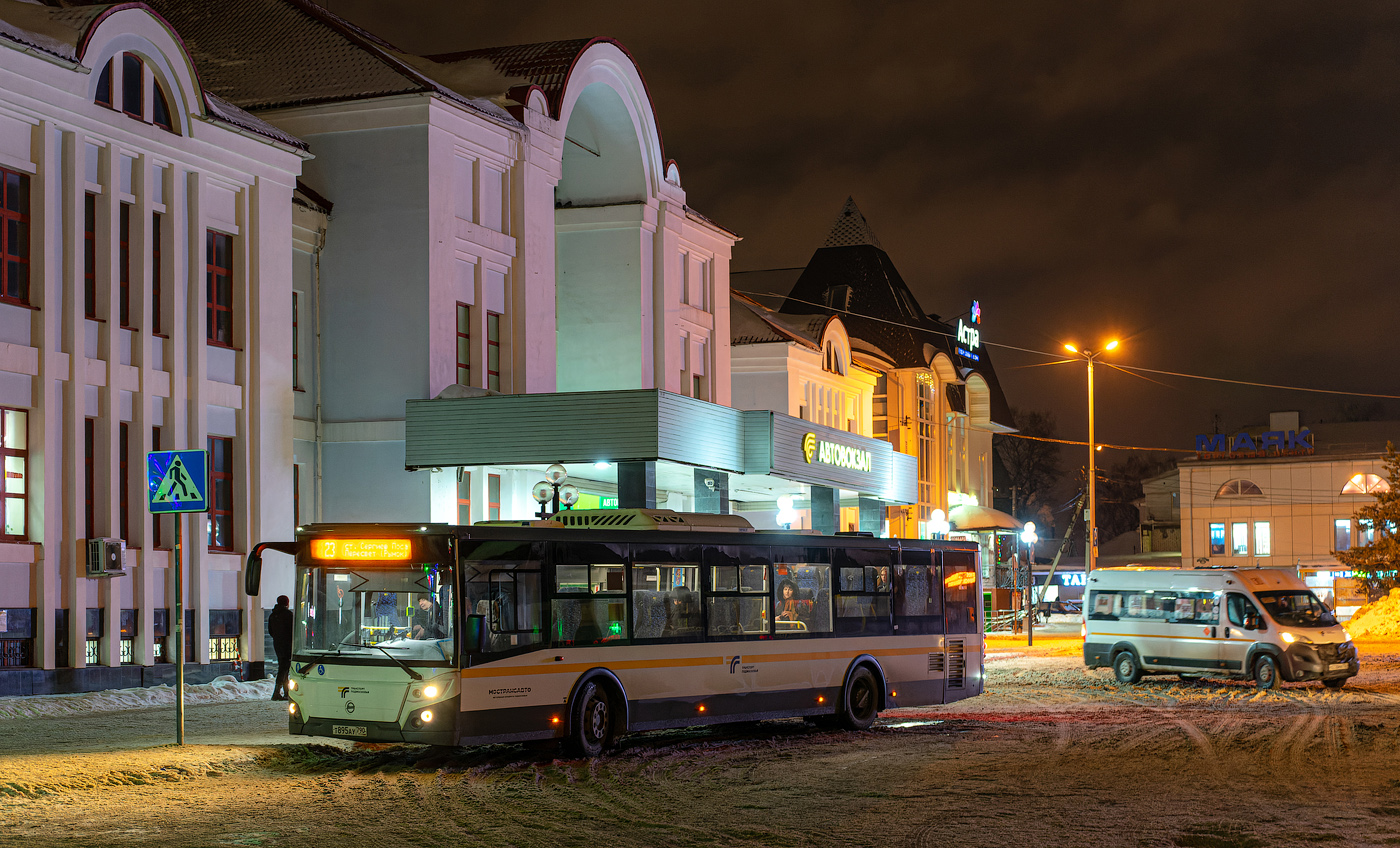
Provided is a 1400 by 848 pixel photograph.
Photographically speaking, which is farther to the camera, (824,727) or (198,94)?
(198,94)

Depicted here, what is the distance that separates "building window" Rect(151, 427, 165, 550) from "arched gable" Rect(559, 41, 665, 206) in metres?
16.0

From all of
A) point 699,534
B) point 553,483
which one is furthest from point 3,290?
point 699,534

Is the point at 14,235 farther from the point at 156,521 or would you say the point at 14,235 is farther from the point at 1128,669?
the point at 1128,669

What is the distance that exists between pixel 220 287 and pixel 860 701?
14169 millimetres

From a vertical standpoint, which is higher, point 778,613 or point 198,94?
point 198,94

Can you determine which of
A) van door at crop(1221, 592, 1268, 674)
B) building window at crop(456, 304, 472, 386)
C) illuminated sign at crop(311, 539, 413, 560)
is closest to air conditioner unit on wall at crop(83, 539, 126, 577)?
illuminated sign at crop(311, 539, 413, 560)

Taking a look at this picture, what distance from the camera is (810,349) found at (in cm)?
5275

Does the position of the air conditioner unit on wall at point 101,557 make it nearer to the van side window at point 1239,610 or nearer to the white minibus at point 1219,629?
the white minibus at point 1219,629

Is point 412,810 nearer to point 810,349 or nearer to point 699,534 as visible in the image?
point 699,534

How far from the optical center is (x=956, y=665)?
21406mm

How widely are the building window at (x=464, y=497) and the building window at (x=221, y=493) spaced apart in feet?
18.9

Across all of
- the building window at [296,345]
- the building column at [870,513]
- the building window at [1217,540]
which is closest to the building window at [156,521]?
the building window at [296,345]

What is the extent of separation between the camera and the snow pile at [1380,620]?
148 ft

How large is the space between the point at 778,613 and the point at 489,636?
14.9 feet
